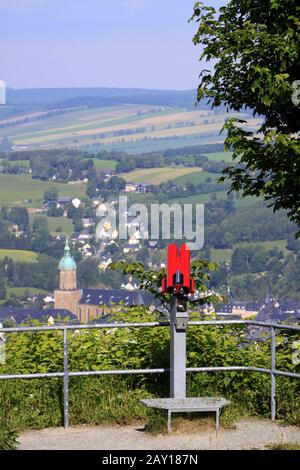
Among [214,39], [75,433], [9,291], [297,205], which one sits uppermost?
[214,39]

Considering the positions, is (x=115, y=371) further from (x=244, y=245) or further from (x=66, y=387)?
(x=244, y=245)

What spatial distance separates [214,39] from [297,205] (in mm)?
2873

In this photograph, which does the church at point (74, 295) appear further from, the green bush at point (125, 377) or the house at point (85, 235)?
the green bush at point (125, 377)

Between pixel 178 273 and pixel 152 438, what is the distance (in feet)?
5.42

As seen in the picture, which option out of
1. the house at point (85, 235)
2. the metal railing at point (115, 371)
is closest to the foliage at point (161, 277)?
the metal railing at point (115, 371)

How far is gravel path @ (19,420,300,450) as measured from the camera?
1005cm

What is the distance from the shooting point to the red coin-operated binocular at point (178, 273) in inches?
415

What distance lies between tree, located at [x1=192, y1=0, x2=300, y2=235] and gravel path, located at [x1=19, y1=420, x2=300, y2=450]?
4816mm

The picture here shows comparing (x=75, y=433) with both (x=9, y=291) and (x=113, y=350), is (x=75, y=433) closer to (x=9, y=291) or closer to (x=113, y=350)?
(x=113, y=350)

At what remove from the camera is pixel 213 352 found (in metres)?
11.9

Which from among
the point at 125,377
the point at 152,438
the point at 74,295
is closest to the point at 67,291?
the point at 74,295

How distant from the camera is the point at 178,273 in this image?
10.6 metres

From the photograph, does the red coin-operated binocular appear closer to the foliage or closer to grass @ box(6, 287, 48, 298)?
the foliage

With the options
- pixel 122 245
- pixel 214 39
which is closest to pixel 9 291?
pixel 122 245
